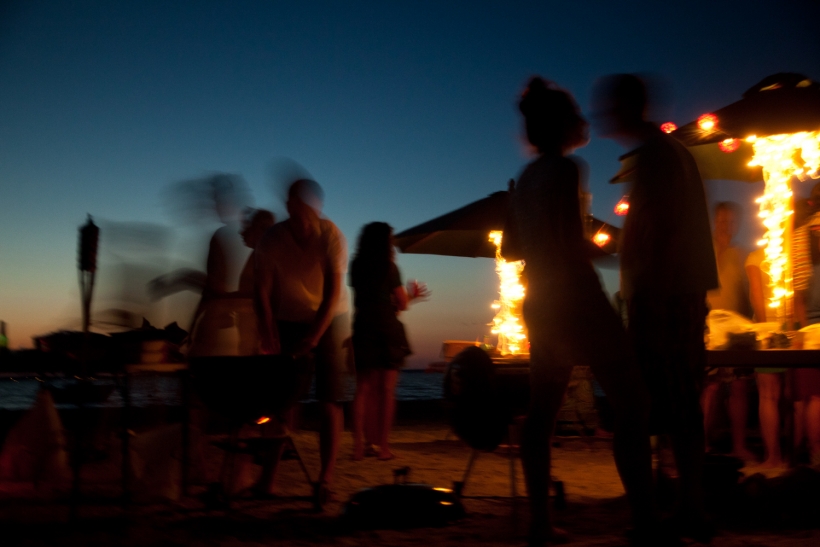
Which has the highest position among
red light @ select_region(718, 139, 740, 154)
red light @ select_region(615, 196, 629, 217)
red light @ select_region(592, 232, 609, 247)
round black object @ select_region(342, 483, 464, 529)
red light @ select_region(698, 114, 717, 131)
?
red light @ select_region(718, 139, 740, 154)

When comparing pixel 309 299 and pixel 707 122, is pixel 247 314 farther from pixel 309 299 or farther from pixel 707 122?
pixel 707 122

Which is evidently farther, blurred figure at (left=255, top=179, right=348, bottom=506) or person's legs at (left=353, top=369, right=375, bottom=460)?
person's legs at (left=353, top=369, right=375, bottom=460)

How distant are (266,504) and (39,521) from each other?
3.71ft

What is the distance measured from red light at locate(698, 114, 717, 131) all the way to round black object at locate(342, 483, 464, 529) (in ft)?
9.70

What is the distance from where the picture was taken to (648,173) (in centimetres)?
290

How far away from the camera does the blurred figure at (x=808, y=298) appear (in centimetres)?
509

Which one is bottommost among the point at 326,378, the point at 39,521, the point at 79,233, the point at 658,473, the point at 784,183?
the point at 39,521

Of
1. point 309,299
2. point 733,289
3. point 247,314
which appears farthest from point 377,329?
point 733,289

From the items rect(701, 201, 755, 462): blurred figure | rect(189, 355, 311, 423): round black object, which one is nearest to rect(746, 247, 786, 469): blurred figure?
rect(701, 201, 755, 462): blurred figure

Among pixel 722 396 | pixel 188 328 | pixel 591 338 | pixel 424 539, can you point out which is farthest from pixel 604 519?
pixel 722 396

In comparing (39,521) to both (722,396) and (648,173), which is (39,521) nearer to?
(648,173)

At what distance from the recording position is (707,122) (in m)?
4.74

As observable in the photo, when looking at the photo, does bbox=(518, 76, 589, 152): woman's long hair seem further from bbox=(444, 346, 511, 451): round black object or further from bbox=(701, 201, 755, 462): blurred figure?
bbox=(701, 201, 755, 462): blurred figure

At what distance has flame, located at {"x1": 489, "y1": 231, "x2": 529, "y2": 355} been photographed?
7156mm
